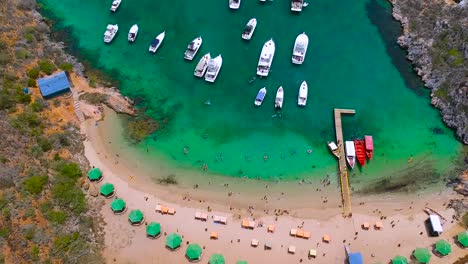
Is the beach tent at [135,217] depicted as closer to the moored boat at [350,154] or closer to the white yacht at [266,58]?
the white yacht at [266,58]

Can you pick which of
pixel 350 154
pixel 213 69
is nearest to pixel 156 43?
pixel 213 69

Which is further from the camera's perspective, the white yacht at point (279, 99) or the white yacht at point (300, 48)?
the white yacht at point (300, 48)

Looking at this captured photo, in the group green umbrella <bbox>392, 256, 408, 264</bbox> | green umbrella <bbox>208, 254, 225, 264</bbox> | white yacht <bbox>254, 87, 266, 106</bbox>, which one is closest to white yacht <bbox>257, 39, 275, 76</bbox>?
white yacht <bbox>254, 87, 266, 106</bbox>

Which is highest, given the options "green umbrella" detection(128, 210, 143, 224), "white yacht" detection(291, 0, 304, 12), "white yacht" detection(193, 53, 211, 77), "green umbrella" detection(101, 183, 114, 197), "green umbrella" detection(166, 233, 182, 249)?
"white yacht" detection(291, 0, 304, 12)

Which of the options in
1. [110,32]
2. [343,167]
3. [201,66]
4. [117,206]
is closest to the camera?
[117,206]

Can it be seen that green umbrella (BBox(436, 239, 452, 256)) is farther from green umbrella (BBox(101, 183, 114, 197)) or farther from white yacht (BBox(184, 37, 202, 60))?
white yacht (BBox(184, 37, 202, 60))

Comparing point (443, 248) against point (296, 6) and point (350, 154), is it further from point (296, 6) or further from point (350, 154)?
point (296, 6)

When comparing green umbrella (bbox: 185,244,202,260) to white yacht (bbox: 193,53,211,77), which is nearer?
green umbrella (bbox: 185,244,202,260)

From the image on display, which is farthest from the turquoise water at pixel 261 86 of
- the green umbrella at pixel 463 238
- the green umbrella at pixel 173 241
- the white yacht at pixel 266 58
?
the green umbrella at pixel 173 241
